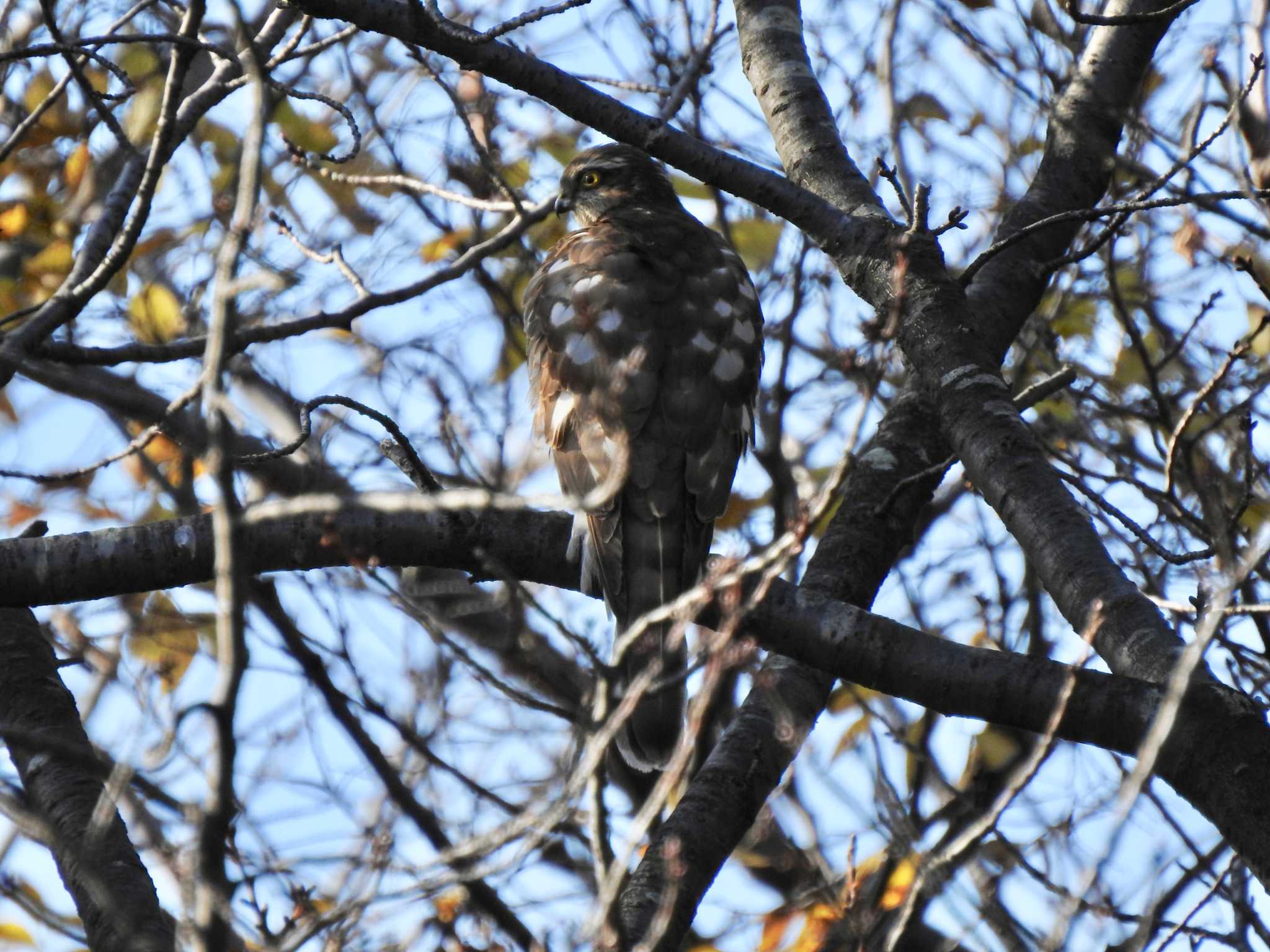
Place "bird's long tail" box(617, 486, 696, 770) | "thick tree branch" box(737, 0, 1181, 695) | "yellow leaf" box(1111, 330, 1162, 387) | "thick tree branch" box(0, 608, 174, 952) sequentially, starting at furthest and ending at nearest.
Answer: "yellow leaf" box(1111, 330, 1162, 387)
"bird's long tail" box(617, 486, 696, 770)
"thick tree branch" box(737, 0, 1181, 695)
"thick tree branch" box(0, 608, 174, 952)

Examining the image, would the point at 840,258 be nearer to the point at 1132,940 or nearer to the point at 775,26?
the point at 775,26

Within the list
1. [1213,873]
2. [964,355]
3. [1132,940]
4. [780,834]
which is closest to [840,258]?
[964,355]

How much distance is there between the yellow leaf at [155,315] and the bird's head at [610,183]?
1.83 m

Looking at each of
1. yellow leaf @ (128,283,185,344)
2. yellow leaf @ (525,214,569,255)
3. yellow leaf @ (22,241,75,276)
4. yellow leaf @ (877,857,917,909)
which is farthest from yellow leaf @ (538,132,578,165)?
yellow leaf @ (877,857,917,909)

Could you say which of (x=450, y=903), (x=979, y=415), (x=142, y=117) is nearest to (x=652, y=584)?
(x=450, y=903)

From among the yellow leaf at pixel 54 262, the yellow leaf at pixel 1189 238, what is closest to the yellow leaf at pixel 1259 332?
the yellow leaf at pixel 1189 238

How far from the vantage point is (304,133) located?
564cm

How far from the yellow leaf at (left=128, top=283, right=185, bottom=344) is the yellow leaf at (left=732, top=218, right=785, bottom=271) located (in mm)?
2545

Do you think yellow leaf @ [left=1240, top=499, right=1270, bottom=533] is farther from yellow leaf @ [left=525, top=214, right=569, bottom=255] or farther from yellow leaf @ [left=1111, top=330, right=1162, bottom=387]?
yellow leaf @ [left=525, top=214, right=569, bottom=255]

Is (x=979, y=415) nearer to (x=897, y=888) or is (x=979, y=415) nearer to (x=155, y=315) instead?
(x=897, y=888)

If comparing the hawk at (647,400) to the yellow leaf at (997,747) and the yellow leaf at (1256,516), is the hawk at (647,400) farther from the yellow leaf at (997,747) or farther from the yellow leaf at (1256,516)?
the yellow leaf at (1256,516)

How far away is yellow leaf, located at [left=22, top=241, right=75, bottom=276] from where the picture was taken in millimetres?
5871

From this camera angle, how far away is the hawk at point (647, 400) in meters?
4.37

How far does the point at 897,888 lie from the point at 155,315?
4065mm
